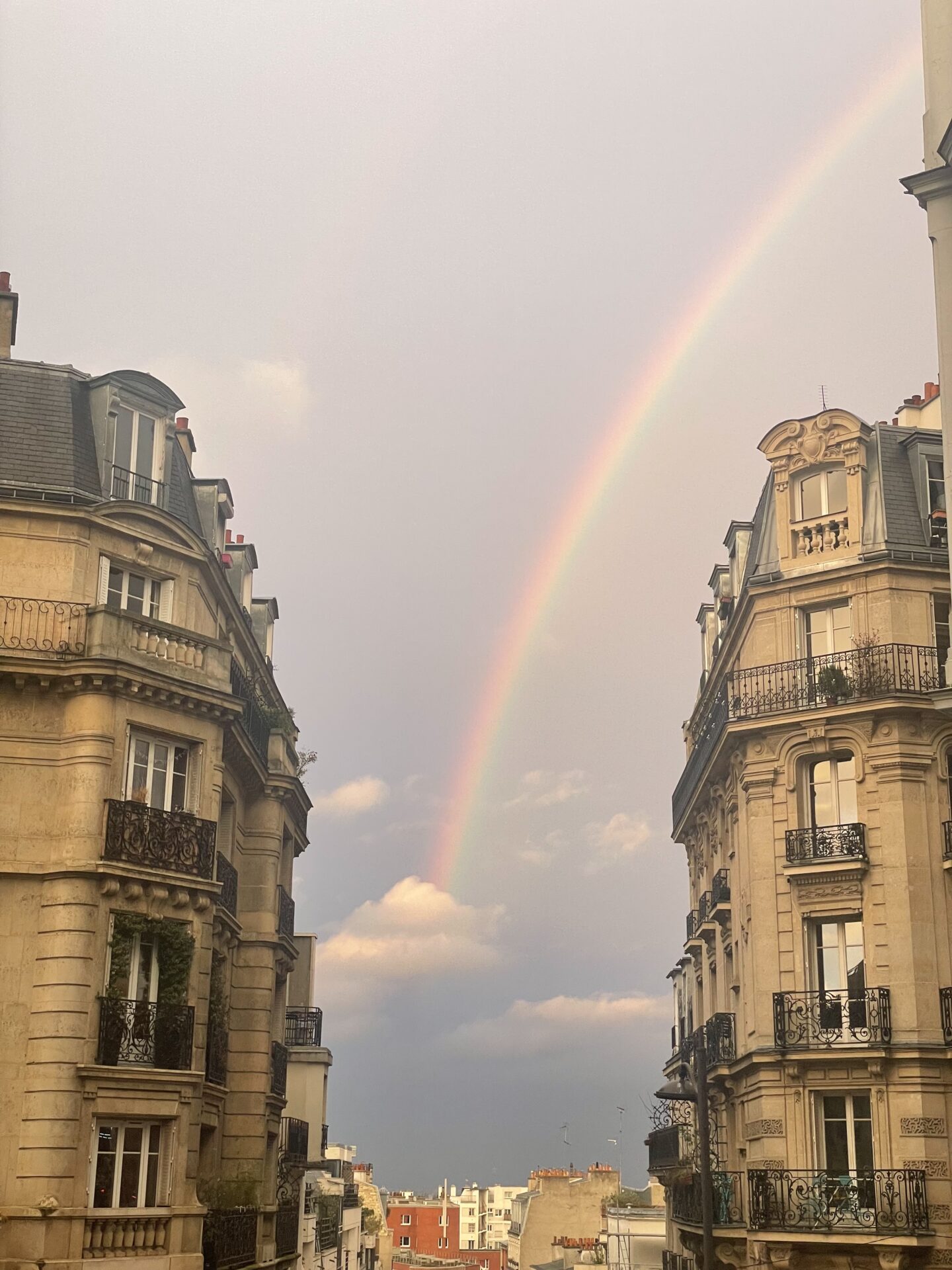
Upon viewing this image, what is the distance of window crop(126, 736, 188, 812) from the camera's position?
28.0m

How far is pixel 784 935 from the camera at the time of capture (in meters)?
32.3

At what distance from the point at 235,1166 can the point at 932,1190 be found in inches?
589

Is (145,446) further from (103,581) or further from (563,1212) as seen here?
(563,1212)

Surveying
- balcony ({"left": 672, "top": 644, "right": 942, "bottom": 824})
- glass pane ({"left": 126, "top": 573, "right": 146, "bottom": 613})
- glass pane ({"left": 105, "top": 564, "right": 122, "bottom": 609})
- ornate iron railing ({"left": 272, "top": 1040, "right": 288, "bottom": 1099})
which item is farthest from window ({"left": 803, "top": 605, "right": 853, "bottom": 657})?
ornate iron railing ({"left": 272, "top": 1040, "right": 288, "bottom": 1099})

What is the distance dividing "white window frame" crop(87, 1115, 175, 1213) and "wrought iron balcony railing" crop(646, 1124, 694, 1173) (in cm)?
1686

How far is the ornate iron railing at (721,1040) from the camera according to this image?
35625 millimetres

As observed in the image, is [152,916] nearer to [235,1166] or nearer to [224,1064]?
[224,1064]

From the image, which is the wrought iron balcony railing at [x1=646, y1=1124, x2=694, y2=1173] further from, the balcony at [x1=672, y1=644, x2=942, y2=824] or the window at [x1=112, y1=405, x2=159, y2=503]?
the window at [x1=112, y1=405, x2=159, y2=503]

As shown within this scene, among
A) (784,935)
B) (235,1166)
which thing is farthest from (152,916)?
(784,935)

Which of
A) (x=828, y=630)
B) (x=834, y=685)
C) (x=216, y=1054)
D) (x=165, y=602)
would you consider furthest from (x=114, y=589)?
(x=828, y=630)

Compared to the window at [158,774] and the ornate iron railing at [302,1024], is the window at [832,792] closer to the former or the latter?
the window at [158,774]

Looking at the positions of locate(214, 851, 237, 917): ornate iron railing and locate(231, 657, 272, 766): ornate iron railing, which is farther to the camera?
locate(231, 657, 272, 766): ornate iron railing

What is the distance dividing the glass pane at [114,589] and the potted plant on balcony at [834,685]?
49.1 feet

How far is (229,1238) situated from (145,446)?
1593 cm
